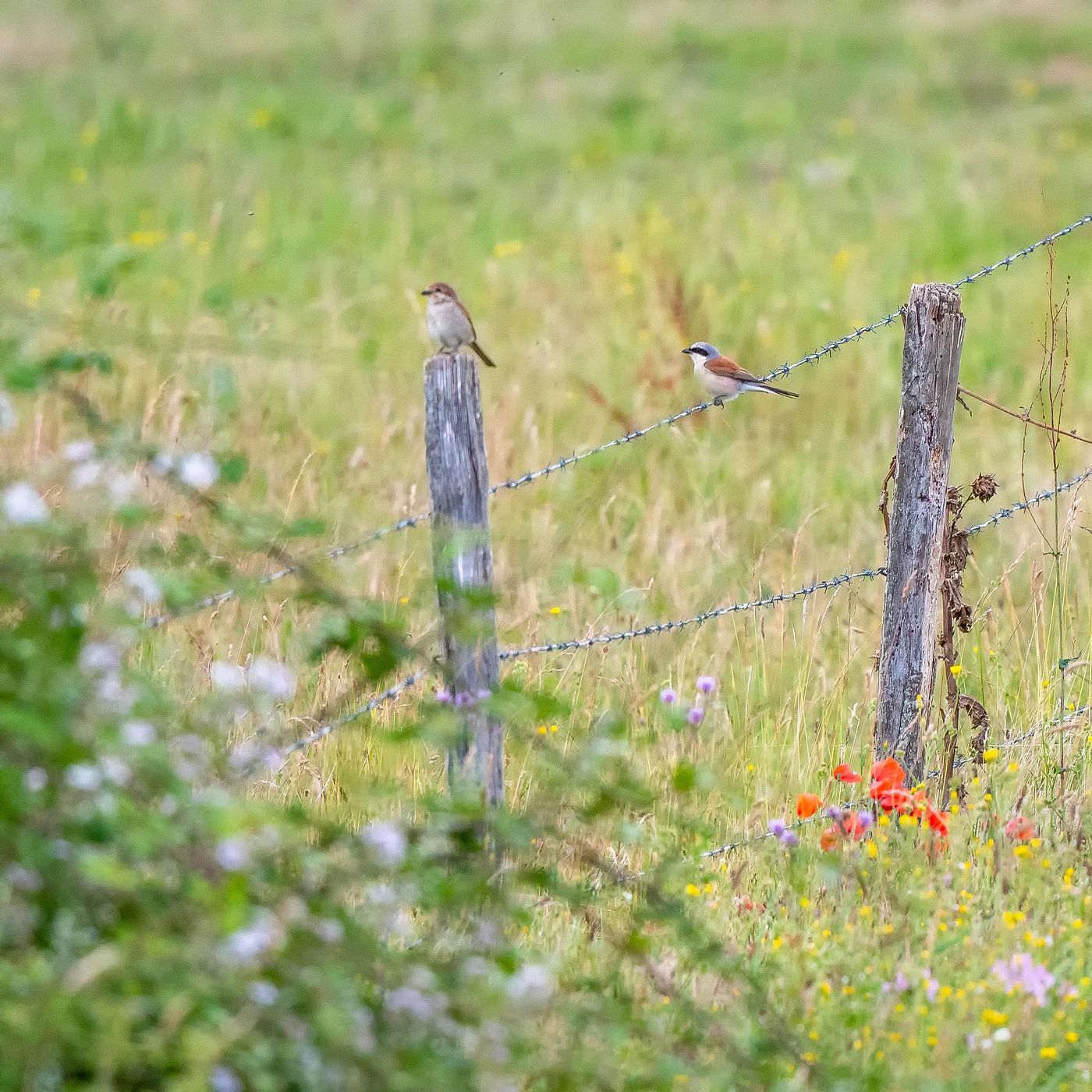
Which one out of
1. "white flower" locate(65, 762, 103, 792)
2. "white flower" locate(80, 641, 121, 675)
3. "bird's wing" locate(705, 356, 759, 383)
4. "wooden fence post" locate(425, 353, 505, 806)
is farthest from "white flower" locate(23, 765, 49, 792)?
"bird's wing" locate(705, 356, 759, 383)

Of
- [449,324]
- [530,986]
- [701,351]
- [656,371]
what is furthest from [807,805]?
[656,371]

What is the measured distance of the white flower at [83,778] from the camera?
235cm

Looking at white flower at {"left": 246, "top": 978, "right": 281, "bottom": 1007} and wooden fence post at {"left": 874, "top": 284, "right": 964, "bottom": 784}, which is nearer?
white flower at {"left": 246, "top": 978, "right": 281, "bottom": 1007}

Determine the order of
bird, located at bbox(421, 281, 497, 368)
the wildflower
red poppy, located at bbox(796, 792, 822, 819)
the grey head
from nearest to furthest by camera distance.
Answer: the wildflower → red poppy, located at bbox(796, 792, 822, 819) → bird, located at bbox(421, 281, 497, 368) → the grey head

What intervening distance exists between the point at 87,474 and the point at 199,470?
0.19 meters

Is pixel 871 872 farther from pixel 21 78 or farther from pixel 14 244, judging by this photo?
pixel 21 78

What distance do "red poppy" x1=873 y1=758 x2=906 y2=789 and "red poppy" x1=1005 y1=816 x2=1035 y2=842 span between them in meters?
0.29

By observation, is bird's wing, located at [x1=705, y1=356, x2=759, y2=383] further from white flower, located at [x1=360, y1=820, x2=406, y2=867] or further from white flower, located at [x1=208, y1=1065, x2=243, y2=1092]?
white flower, located at [x1=208, y1=1065, x2=243, y2=1092]

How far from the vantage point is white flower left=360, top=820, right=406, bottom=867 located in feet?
8.55

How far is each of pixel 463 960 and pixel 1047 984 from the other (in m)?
1.51

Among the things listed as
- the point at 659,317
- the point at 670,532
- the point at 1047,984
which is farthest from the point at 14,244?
the point at 659,317

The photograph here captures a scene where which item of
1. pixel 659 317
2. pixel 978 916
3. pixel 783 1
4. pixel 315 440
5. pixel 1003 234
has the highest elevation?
pixel 783 1

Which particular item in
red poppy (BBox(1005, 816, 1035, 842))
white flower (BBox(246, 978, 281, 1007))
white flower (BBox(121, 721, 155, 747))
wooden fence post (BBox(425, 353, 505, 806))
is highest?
wooden fence post (BBox(425, 353, 505, 806))

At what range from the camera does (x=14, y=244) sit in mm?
2496
